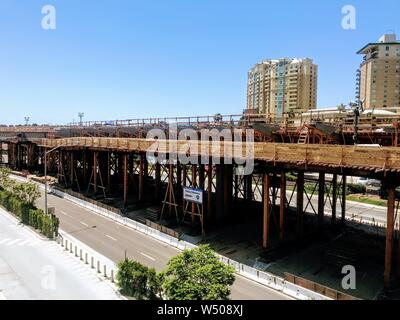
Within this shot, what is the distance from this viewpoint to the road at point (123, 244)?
2256 centimetres

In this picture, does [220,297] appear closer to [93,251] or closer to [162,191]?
[93,251]

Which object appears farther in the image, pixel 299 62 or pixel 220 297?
pixel 299 62

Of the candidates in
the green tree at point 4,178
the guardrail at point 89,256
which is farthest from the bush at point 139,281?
the green tree at point 4,178

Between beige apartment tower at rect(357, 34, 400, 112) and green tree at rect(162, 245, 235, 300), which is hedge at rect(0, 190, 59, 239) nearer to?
green tree at rect(162, 245, 235, 300)

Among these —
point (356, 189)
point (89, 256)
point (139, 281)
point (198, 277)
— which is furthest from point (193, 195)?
point (356, 189)

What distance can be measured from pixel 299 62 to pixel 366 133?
379 ft

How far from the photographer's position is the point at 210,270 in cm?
1692

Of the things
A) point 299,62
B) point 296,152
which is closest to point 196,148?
point 296,152

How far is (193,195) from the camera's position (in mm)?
34406

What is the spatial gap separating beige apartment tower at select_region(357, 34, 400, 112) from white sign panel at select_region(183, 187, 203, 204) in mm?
108866

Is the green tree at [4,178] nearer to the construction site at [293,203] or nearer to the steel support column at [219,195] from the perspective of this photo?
the construction site at [293,203]

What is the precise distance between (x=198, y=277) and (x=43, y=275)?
13.0 meters

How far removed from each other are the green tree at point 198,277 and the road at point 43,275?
5.78 metres

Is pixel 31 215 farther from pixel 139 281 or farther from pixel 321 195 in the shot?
pixel 321 195
